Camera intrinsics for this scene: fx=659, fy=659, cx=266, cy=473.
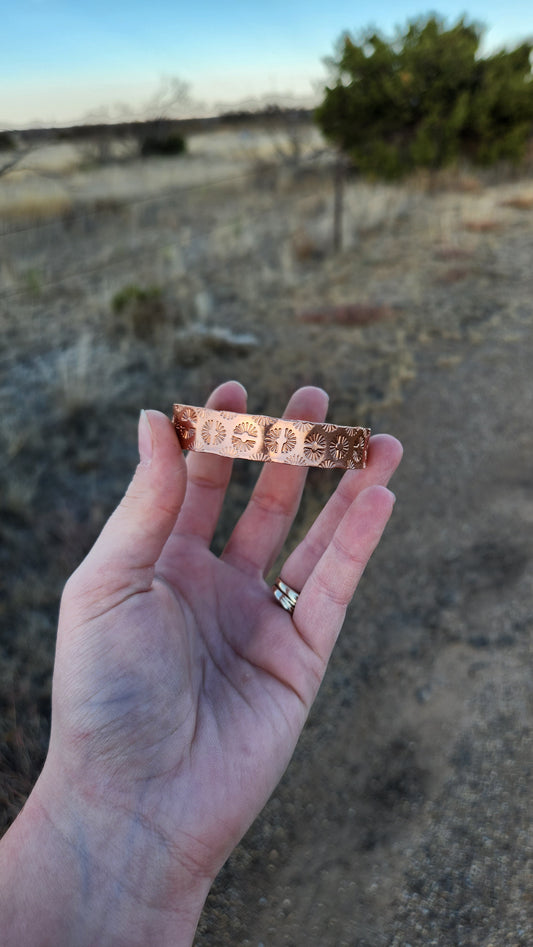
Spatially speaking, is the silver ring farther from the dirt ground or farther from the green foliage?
the green foliage

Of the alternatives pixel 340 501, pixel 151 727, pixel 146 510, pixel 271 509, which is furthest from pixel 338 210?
pixel 151 727

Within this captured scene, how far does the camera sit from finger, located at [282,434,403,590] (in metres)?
2.55

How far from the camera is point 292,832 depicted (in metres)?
2.86

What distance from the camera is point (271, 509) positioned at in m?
2.91

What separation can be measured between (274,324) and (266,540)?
5678 mm

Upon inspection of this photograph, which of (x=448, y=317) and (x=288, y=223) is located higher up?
(x=288, y=223)

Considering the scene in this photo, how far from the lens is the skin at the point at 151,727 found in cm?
188

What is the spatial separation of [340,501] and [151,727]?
1.13 meters

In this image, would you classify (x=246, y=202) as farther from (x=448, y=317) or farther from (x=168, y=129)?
(x=448, y=317)

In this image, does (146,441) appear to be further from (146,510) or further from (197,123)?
(197,123)

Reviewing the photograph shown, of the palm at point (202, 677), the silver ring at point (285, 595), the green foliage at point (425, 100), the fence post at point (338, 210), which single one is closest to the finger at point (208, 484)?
the palm at point (202, 677)

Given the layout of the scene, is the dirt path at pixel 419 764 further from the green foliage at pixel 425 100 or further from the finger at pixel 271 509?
the green foliage at pixel 425 100

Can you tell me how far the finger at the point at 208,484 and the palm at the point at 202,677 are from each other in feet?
0.16

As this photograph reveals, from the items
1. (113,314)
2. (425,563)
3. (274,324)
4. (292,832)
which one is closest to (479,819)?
(292,832)
